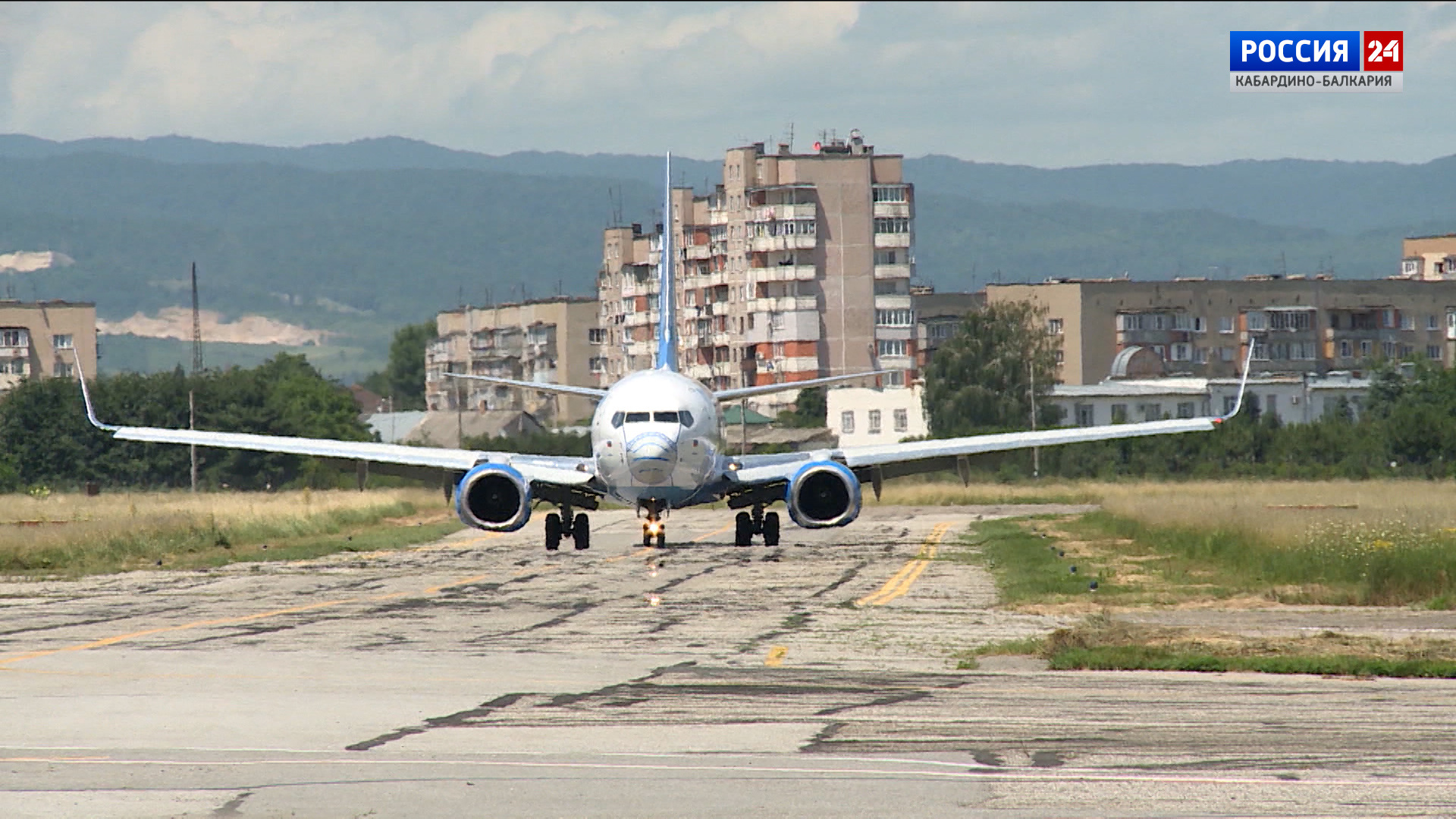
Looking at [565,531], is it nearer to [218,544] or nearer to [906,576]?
[218,544]

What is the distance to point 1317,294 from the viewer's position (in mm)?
167250

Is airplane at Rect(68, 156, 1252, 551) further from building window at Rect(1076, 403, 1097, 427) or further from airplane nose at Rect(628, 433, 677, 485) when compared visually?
building window at Rect(1076, 403, 1097, 427)

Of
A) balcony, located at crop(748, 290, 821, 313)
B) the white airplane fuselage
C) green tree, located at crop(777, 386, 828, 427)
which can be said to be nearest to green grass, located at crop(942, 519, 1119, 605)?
the white airplane fuselage

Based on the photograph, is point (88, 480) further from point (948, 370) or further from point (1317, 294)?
point (1317, 294)

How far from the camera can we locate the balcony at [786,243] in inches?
6471

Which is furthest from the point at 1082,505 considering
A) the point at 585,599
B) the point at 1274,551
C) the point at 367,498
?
the point at 585,599

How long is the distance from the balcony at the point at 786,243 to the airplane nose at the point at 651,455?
12633 centimetres

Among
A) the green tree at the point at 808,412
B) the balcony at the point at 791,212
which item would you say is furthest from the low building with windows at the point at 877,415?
the balcony at the point at 791,212

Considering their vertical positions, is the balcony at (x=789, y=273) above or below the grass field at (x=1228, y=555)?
above

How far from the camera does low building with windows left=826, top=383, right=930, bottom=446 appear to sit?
14262cm

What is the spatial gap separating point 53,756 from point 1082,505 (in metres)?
61.2

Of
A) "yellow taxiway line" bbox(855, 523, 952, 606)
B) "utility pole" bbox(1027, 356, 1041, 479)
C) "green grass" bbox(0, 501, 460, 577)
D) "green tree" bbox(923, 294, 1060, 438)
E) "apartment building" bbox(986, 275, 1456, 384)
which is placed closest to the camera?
"yellow taxiway line" bbox(855, 523, 952, 606)

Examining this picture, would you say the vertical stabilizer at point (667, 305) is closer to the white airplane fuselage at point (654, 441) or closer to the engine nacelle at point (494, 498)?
the white airplane fuselage at point (654, 441)

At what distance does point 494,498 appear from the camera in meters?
40.5
